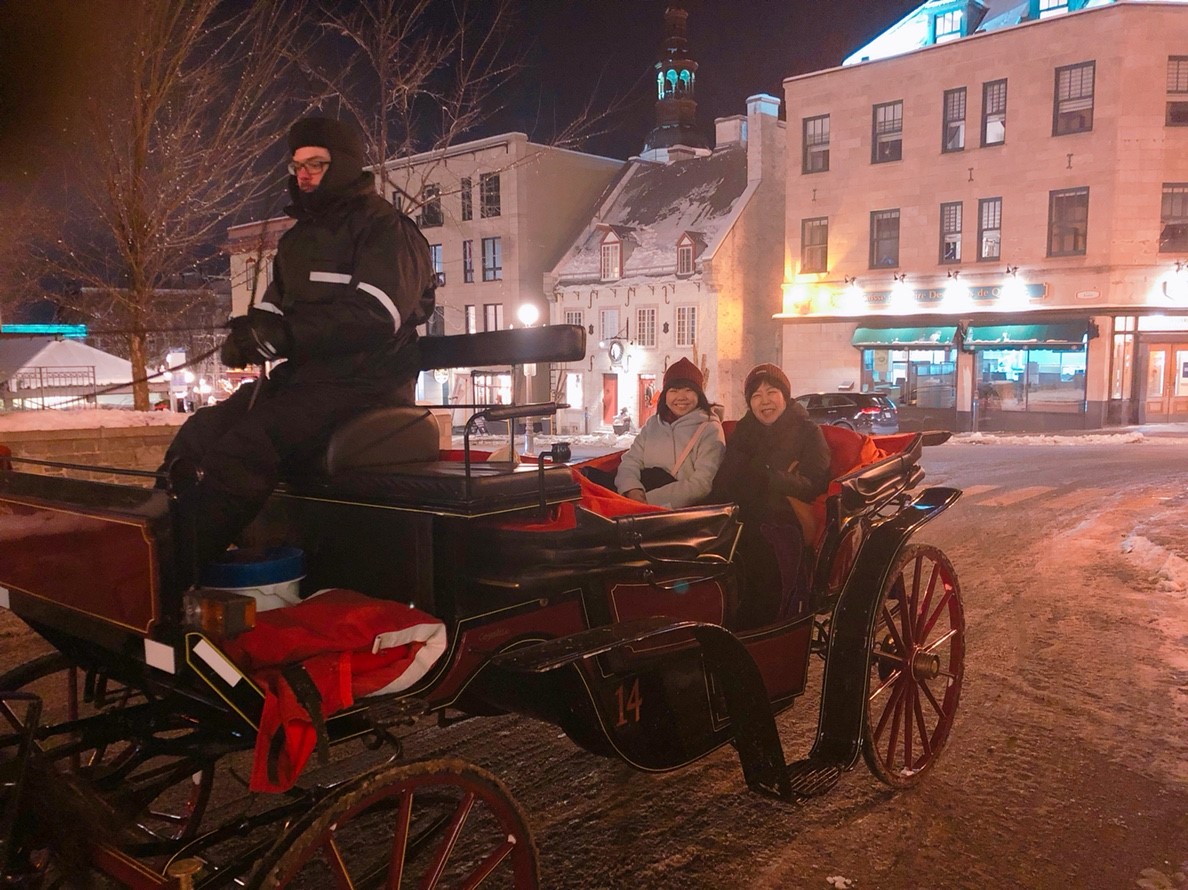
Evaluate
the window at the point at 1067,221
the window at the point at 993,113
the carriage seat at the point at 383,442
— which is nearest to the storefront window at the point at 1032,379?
the window at the point at 1067,221

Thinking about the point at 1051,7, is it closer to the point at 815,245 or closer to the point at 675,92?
the point at 815,245

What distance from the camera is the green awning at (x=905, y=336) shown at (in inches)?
1011

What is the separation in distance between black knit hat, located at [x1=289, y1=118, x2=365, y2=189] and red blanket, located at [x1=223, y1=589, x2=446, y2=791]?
1.39 meters

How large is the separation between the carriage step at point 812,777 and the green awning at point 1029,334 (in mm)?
23059

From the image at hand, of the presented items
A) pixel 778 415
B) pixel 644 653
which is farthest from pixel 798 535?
pixel 644 653

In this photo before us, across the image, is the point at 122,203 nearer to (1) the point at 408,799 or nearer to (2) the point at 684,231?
(1) the point at 408,799

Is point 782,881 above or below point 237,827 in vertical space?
below

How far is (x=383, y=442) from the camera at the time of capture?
2.99m

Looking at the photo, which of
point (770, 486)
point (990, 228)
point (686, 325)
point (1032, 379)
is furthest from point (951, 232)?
point (770, 486)

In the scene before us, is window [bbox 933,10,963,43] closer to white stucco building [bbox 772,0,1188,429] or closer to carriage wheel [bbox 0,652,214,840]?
white stucco building [bbox 772,0,1188,429]

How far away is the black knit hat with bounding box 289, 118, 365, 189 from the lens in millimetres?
3070

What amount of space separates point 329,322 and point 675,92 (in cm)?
4345

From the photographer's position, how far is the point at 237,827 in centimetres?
234

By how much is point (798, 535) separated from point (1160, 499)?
9.59 meters
